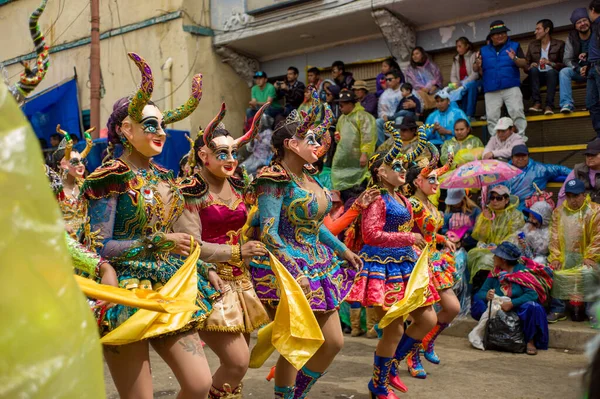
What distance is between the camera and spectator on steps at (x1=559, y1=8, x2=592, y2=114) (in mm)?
9602

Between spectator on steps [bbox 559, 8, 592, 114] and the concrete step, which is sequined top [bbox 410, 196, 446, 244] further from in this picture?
spectator on steps [bbox 559, 8, 592, 114]

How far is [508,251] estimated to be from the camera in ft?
26.5

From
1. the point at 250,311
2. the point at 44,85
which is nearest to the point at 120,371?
the point at 250,311

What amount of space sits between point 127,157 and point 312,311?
1.62 metres

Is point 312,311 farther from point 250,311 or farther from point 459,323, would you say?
point 459,323

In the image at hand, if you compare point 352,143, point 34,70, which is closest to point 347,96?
point 352,143

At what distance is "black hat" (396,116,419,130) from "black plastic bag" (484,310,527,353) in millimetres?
3205

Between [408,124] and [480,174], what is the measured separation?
163cm

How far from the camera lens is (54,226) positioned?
4.00ft

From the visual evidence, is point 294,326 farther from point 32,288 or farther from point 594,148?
point 594,148

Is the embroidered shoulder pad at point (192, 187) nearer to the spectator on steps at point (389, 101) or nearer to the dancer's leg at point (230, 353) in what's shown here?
the dancer's leg at point (230, 353)

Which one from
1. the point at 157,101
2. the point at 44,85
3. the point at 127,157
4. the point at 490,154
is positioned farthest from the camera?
the point at 44,85

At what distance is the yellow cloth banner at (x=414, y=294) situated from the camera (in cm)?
568

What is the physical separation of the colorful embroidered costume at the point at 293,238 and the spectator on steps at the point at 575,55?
608 cm
